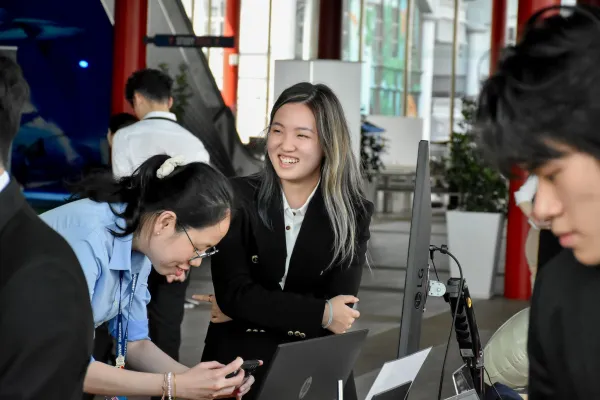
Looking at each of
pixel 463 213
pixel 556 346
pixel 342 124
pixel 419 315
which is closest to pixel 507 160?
pixel 556 346

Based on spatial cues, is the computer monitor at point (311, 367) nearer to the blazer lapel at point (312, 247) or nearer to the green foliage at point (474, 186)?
the blazer lapel at point (312, 247)

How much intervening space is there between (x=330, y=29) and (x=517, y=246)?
8.73 m

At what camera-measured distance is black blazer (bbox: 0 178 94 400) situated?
1.19m

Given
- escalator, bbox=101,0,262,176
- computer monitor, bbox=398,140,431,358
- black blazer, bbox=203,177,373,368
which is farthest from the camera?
escalator, bbox=101,0,262,176

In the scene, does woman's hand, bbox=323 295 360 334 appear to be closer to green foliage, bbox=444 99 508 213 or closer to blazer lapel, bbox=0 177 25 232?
blazer lapel, bbox=0 177 25 232

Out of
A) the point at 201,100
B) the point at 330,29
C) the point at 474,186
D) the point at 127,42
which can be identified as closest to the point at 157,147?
the point at 474,186

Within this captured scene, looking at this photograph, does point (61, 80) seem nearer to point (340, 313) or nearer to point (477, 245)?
point (477, 245)

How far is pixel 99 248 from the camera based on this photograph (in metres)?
2.27

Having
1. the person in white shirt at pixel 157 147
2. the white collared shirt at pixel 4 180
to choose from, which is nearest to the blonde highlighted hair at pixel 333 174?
the white collared shirt at pixel 4 180

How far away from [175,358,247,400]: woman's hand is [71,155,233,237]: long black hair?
335 millimetres

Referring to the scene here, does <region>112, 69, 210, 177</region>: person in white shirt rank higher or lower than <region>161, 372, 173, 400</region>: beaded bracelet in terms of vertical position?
higher

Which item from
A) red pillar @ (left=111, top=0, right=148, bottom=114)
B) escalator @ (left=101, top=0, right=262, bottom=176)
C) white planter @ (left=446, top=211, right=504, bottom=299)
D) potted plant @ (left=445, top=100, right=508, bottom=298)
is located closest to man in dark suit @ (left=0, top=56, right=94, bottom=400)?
potted plant @ (left=445, top=100, right=508, bottom=298)

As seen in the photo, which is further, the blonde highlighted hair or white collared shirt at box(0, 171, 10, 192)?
the blonde highlighted hair

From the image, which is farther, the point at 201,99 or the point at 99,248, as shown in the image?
the point at 201,99
